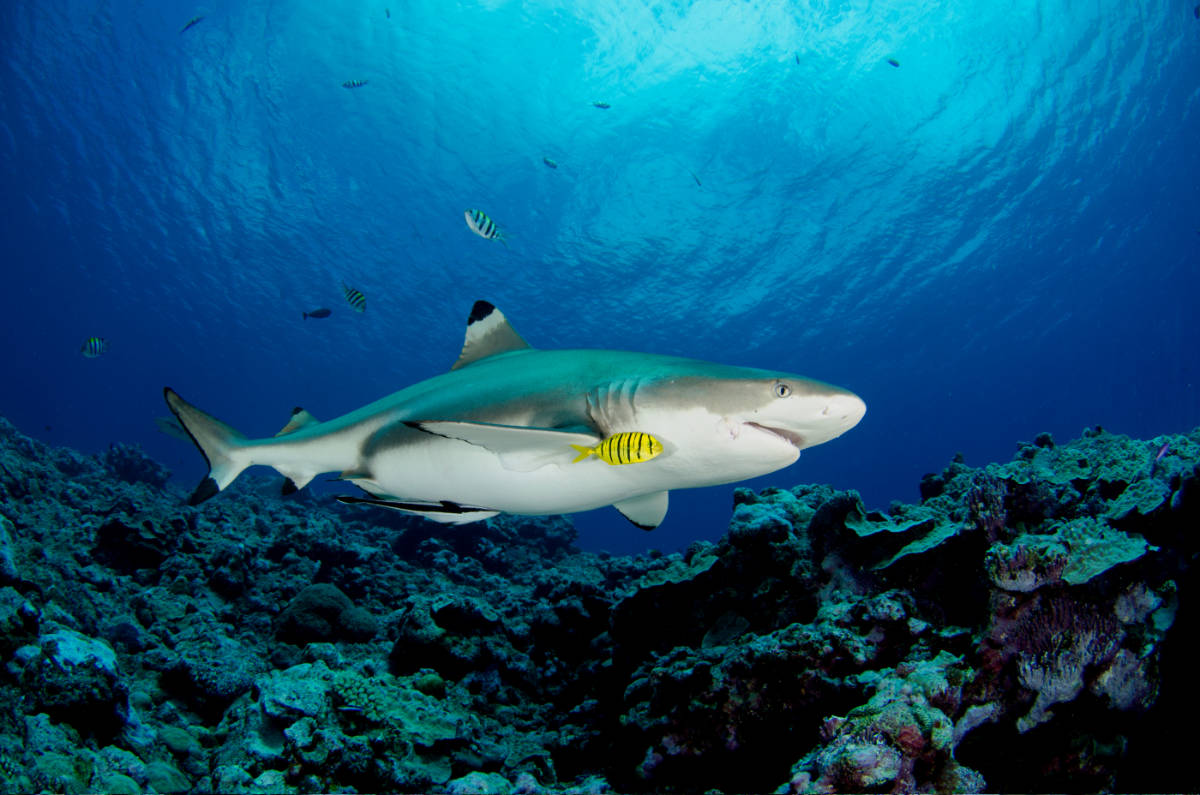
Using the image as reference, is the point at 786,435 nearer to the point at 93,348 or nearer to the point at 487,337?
the point at 487,337

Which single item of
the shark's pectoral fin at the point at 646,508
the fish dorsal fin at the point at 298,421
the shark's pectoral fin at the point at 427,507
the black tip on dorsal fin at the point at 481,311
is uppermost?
the black tip on dorsal fin at the point at 481,311

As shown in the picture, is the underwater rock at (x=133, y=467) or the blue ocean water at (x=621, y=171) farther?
the blue ocean water at (x=621, y=171)

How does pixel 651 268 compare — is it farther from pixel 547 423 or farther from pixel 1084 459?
pixel 547 423

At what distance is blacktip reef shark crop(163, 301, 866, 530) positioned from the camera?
2.39 meters

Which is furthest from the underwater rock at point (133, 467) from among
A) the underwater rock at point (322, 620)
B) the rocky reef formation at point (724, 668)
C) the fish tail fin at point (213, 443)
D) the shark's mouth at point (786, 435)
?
the shark's mouth at point (786, 435)

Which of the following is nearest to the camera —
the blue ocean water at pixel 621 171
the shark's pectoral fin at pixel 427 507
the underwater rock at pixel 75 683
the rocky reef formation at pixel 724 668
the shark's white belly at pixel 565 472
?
the rocky reef formation at pixel 724 668

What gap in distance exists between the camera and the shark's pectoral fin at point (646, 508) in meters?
3.45

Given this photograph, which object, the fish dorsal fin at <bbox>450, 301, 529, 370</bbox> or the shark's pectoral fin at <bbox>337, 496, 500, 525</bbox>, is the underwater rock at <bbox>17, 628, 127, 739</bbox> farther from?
the fish dorsal fin at <bbox>450, 301, 529, 370</bbox>

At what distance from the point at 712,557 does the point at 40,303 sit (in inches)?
3677

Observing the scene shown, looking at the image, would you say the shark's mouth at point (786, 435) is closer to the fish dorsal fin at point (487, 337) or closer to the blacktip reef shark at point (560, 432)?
the blacktip reef shark at point (560, 432)

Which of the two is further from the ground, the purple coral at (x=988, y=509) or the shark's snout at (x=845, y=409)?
the shark's snout at (x=845, y=409)

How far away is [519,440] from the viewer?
242cm

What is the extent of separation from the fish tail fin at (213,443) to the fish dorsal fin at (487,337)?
70.2 inches

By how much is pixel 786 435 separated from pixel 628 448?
0.77 metres
